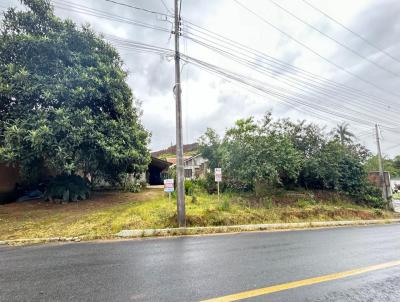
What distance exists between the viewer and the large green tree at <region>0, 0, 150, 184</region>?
12062mm

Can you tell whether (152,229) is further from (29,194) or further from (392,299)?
(29,194)

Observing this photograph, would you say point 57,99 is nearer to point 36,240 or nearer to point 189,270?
point 36,240

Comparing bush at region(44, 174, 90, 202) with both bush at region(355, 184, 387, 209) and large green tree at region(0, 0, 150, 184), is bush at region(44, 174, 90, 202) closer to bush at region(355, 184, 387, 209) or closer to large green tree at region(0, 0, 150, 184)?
large green tree at region(0, 0, 150, 184)

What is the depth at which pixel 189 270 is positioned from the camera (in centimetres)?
503

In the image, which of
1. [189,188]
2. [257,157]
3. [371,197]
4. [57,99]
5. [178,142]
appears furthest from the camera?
[371,197]

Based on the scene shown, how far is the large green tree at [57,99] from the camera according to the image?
12.1m

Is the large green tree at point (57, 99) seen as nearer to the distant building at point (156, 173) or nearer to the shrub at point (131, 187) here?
the shrub at point (131, 187)

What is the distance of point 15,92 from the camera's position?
40.7 feet

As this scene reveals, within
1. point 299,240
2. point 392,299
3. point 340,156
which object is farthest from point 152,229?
point 340,156

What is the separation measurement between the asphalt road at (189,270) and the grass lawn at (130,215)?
1.86 m

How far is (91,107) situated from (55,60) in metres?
2.68

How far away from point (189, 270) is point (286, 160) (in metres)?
12.8

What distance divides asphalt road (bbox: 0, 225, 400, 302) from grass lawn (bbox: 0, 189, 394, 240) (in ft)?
6.11

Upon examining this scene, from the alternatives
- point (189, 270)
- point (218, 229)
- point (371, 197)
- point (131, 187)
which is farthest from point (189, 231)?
point (371, 197)
